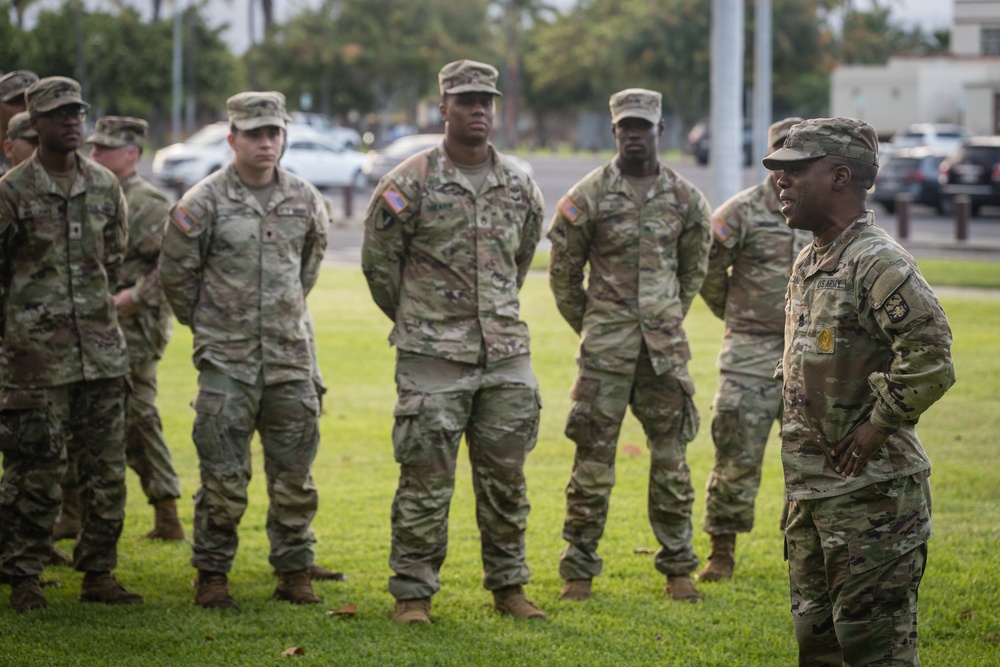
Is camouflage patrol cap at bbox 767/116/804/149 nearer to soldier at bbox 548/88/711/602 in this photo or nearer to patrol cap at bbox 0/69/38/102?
soldier at bbox 548/88/711/602

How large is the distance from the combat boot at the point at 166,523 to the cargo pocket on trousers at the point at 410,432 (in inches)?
87.1

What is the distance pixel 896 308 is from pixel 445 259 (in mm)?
2492

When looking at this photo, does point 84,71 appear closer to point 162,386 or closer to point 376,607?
point 162,386

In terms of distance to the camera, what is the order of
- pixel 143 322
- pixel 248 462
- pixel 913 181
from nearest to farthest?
pixel 248 462, pixel 143 322, pixel 913 181

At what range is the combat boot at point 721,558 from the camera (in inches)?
267

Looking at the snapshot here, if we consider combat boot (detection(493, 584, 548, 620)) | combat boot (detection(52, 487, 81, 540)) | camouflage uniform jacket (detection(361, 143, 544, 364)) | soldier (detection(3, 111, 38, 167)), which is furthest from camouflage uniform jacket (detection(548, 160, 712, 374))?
combat boot (detection(52, 487, 81, 540))

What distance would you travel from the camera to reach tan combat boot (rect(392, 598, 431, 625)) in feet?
19.5

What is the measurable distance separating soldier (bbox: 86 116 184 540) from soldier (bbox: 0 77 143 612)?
943mm

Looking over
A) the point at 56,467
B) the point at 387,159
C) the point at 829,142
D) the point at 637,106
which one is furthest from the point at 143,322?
the point at 387,159

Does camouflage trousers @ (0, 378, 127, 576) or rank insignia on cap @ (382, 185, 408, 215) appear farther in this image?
camouflage trousers @ (0, 378, 127, 576)

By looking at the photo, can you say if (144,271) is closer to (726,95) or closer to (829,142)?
(829,142)

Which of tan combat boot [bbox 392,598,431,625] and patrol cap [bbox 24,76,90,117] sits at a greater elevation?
patrol cap [bbox 24,76,90,117]

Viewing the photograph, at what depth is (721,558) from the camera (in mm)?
6824

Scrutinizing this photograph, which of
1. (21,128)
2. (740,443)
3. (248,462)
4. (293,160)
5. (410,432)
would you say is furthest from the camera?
(293,160)
